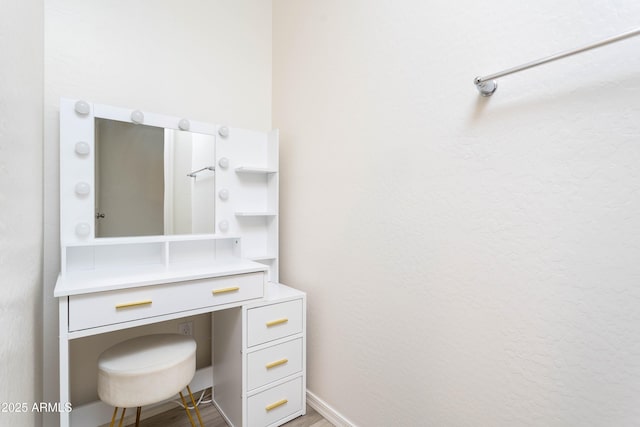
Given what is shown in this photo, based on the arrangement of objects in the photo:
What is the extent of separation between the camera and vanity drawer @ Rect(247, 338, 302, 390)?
1.51 meters

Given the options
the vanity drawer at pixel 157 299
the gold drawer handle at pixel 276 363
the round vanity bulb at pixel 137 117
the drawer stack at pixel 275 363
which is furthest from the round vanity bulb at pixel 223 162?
the gold drawer handle at pixel 276 363

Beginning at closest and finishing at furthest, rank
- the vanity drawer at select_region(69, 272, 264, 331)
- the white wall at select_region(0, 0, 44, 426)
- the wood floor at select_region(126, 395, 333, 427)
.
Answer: the white wall at select_region(0, 0, 44, 426), the vanity drawer at select_region(69, 272, 264, 331), the wood floor at select_region(126, 395, 333, 427)

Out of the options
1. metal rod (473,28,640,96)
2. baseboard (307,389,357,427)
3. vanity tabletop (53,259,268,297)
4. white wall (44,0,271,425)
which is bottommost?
baseboard (307,389,357,427)

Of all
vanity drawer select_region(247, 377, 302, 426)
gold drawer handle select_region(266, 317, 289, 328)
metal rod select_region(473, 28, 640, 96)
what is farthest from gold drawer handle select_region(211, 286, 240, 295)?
metal rod select_region(473, 28, 640, 96)

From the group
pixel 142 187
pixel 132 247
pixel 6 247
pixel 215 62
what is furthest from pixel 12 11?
pixel 215 62

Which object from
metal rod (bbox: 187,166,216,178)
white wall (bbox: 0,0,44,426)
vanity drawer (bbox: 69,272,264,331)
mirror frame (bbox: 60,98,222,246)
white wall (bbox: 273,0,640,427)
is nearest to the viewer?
white wall (bbox: 0,0,44,426)

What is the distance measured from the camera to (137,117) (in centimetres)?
154

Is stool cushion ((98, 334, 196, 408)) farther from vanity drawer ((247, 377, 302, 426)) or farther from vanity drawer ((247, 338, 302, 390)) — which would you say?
vanity drawer ((247, 377, 302, 426))

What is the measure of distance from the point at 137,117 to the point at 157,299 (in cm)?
94

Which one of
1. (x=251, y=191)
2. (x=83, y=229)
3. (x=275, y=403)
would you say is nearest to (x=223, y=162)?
(x=251, y=191)

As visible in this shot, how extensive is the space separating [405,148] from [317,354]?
50.0 inches

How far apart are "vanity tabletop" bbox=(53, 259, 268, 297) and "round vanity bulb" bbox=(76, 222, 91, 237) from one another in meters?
0.18

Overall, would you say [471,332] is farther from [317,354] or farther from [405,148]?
[317,354]

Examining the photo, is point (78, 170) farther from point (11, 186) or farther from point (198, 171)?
point (11, 186)
